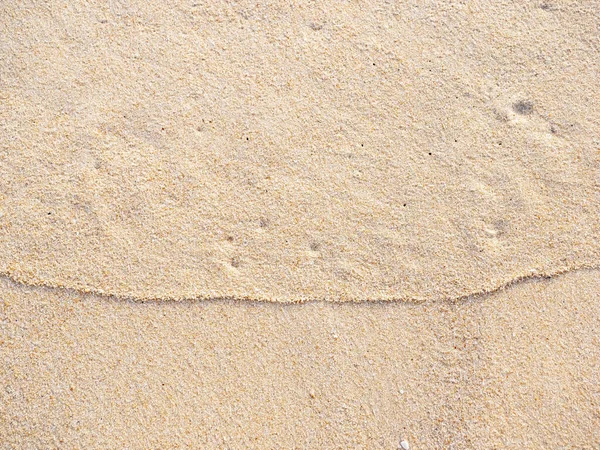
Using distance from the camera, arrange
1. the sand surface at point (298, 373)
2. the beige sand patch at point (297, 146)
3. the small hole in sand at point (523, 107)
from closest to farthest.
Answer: the sand surface at point (298, 373) → the beige sand patch at point (297, 146) → the small hole in sand at point (523, 107)

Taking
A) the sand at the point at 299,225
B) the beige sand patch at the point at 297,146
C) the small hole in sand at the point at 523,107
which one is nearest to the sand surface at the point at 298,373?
the sand at the point at 299,225

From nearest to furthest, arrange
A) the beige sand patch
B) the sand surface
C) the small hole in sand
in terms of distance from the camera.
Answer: the sand surface, the beige sand patch, the small hole in sand

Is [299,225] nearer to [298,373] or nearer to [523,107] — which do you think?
[298,373]

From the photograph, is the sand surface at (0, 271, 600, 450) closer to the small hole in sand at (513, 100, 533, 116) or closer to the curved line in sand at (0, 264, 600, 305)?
the curved line in sand at (0, 264, 600, 305)

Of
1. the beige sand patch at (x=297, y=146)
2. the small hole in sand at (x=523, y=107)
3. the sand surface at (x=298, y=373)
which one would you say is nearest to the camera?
the sand surface at (x=298, y=373)

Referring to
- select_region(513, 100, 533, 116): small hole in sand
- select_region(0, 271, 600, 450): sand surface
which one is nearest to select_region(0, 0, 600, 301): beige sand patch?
select_region(513, 100, 533, 116): small hole in sand

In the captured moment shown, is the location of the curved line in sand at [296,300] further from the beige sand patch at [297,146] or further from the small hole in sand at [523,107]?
the small hole in sand at [523,107]

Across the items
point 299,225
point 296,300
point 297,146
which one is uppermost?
point 297,146

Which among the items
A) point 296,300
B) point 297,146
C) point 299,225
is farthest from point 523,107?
point 296,300
